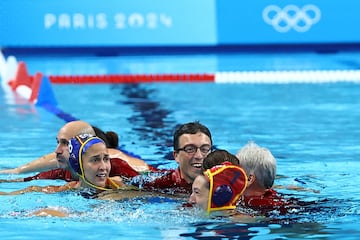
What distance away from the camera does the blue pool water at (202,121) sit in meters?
4.50

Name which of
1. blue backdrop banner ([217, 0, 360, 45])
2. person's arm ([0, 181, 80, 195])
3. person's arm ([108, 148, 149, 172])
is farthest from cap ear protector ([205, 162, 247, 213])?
blue backdrop banner ([217, 0, 360, 45])

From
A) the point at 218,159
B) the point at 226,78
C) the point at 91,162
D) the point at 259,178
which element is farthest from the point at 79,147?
the point at 226,78

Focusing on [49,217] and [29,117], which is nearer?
[49,217]

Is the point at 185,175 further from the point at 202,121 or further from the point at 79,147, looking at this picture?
the point at 202,121

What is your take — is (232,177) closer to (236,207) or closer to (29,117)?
(236,207)

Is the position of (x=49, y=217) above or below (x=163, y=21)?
below

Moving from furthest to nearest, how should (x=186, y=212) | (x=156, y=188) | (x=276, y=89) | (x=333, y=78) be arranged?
(x=333, y=78) < (x=276, y=89) < (x=156, y=188) < (x=186, y=212)

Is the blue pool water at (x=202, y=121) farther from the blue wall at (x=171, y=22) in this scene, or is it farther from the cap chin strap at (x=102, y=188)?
the blue wall at (x=171, y=22)

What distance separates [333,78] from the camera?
35.3 ft

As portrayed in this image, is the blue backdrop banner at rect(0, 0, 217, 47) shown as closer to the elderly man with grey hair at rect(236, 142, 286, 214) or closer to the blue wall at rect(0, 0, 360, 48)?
the blue wall at rect(0, 0, 360, 48)

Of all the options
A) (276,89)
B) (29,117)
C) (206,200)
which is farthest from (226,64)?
(206,200)

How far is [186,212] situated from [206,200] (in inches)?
13.1

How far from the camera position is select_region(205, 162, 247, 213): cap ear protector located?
14.0 ft

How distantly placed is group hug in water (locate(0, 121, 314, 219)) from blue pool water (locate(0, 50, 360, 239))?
0.08m
